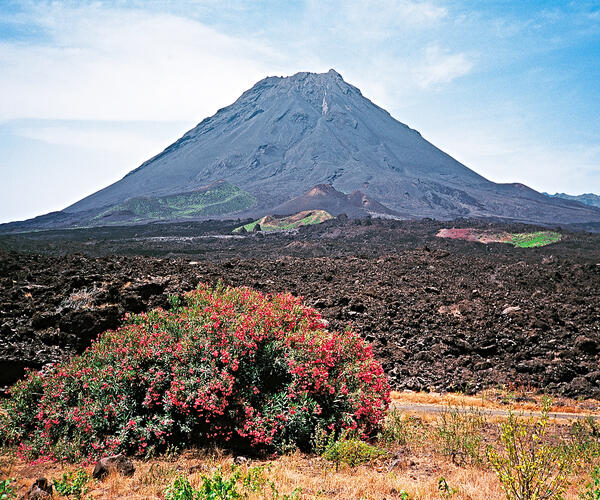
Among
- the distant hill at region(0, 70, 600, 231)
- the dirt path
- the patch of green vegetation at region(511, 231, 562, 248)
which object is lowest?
the dirt path

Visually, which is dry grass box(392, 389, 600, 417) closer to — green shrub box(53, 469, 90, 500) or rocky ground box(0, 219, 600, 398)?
rocky ground box(0, 219, 600, 398)

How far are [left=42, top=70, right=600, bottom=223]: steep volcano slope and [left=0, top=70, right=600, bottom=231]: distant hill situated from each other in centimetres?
41

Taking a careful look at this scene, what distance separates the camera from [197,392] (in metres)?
5.50

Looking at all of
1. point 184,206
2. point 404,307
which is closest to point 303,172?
point 184,206

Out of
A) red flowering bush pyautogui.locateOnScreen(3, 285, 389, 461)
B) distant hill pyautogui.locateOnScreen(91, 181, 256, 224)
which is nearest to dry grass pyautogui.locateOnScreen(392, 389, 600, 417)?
red flowering bush pyautogui.locateOnScreen(3, 285, 389, 461)

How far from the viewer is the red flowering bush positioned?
5.55 m

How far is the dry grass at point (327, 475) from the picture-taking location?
4.59 metres

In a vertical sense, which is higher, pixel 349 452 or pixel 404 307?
pixel 404 307

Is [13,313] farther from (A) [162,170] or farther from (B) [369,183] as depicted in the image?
(A) [162,170]

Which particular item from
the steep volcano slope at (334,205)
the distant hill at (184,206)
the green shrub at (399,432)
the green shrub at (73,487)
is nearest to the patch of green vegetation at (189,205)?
the distant hill at (184,206)

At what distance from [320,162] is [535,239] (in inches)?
3884

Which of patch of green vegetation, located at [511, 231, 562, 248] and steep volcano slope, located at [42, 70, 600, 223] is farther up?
steep volcano slope, located at [42, 70, 600, 223]

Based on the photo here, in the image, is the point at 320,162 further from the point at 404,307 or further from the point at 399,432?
the point at 399,432

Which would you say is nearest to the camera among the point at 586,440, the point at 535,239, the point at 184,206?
the point at 586,440
